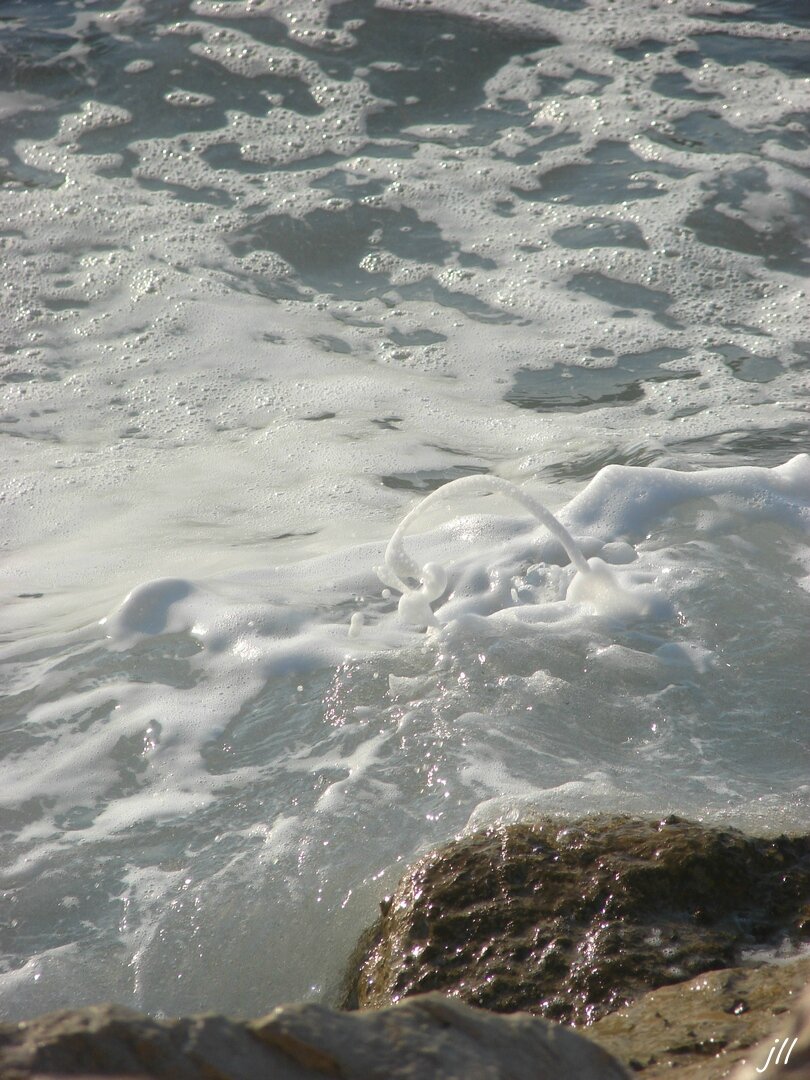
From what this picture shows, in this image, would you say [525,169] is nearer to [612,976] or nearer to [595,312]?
[595,312]

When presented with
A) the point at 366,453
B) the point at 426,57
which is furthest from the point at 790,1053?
the point at 426,57

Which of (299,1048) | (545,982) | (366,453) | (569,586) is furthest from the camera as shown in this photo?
(366,453)

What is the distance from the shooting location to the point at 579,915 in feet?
6.33

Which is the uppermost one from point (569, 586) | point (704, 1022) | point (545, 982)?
point (704, 1022)

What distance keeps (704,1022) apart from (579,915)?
42 centimetres

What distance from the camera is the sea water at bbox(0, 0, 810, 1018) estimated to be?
7.92 feet

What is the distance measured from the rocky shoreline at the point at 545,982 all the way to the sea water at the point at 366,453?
0.79ft

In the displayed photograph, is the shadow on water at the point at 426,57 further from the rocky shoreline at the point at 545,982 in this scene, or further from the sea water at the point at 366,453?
the rocky shoreline at the point at 545,982

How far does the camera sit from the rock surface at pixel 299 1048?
3.64 feet

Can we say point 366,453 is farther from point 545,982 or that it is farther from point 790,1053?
point 790,1053

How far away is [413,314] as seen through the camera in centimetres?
595

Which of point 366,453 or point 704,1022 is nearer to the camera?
point 704,1022

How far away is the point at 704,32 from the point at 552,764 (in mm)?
7941

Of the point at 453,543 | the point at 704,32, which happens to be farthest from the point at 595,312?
the point at 704,32
